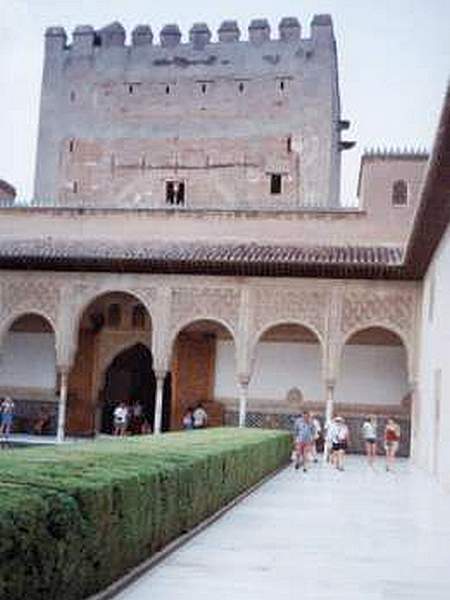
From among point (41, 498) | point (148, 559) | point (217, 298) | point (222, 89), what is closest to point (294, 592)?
point (148, 559)

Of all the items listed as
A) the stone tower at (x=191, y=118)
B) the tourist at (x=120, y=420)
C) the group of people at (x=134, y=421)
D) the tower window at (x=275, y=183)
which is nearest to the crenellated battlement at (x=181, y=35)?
the stone tower at (x=191, y=118)

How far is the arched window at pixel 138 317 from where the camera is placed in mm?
25062

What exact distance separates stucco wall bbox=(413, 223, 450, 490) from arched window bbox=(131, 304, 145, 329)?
7.21 m

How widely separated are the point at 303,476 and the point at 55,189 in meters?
20.6

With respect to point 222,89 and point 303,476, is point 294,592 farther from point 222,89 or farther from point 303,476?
point 222,89

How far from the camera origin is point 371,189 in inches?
987

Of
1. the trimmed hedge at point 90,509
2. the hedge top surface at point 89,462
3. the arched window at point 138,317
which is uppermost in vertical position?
the arched window at point 138,317

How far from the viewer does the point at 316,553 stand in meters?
8.36

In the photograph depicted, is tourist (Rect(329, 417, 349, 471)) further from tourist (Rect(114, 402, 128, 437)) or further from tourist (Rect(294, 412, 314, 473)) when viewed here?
tourist (Rect(114, 402, 128, 437))

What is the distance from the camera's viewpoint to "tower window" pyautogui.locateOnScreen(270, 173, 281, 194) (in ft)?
109

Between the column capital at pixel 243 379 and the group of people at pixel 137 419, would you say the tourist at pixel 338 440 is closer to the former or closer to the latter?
the column capital at pixel 243 379

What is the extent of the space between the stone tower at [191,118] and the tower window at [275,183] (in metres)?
0.05

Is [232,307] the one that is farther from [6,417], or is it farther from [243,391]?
[6,417]

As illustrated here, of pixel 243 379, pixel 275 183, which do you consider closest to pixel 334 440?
pixel 243 379
